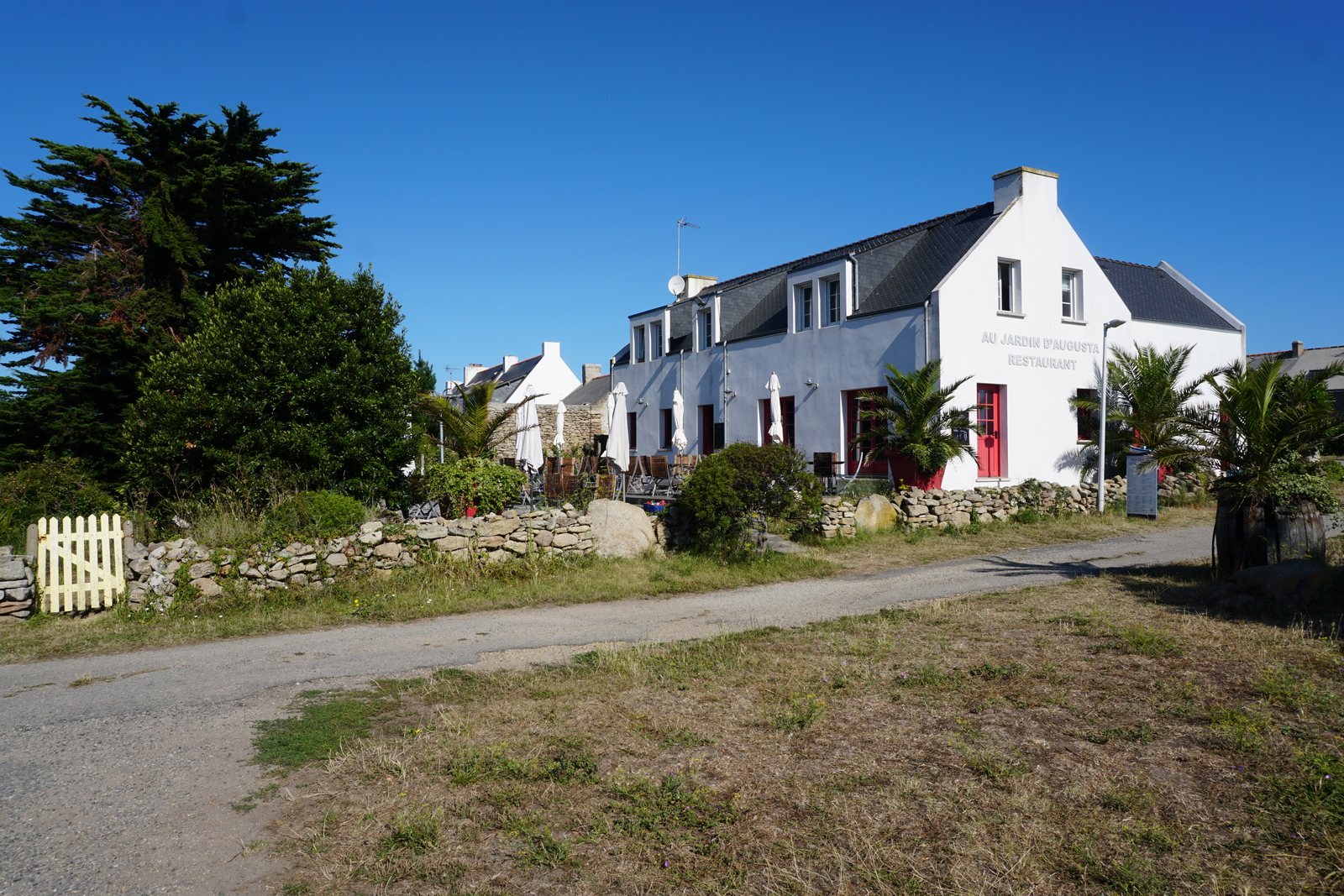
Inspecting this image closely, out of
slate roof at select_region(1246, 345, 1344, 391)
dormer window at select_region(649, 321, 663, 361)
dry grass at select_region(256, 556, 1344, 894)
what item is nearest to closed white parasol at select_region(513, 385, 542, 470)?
dormer window at select_region(649, 321, 663, 361)

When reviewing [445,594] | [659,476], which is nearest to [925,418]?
[659,476]

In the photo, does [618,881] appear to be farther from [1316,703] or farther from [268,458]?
[268,458]

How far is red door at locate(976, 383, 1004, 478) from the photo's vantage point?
19.1 metres

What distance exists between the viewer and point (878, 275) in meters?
20.5

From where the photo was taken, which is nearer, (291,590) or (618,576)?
(291,590)

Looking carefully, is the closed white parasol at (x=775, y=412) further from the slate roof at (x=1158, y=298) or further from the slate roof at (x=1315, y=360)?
the slate roof at (x=1315, y=360)

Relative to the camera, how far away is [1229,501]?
9.84 metres

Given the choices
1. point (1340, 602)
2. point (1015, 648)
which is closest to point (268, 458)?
point (1015, 648)

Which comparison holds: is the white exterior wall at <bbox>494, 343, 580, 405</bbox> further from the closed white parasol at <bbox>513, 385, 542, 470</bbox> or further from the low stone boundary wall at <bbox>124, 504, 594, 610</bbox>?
the low stone boundary wall at <bbox>124, 504, 594, 610</bbox>

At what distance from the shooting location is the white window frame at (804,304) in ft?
69.2

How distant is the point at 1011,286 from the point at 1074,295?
2.28m

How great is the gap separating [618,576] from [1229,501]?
7.66 metres

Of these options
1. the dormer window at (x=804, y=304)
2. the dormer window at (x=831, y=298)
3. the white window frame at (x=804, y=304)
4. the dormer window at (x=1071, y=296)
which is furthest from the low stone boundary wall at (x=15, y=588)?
the dormer window at (x=1071, y=296)

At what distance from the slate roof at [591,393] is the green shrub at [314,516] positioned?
24351 millimetres
